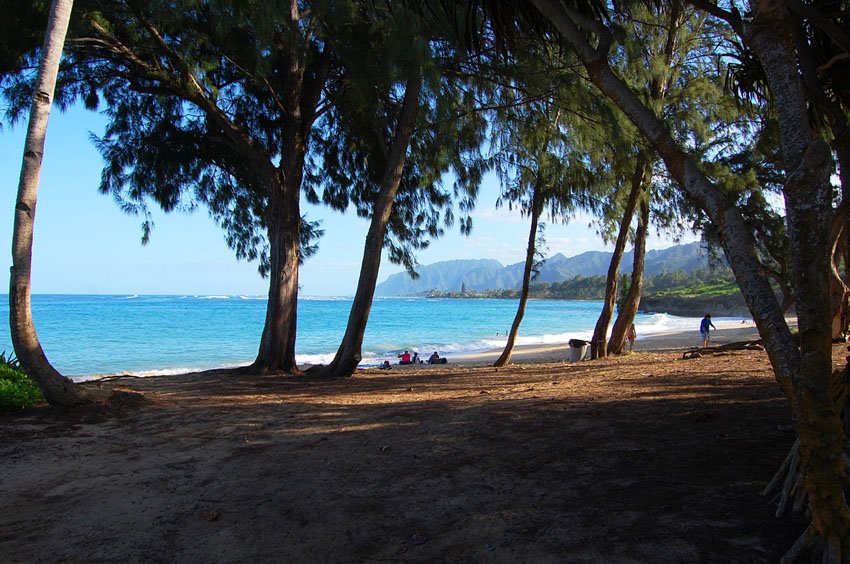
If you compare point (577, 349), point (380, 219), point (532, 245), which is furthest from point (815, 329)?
point (577, 349)

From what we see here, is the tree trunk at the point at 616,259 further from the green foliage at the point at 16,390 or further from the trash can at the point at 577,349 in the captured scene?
the green foliage at the point at 16,390

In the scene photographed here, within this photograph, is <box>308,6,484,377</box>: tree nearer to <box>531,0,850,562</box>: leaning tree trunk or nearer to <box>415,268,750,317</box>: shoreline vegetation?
<box>531,0,850,562</box>: leaning tree trunk

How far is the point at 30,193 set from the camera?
5.05 m

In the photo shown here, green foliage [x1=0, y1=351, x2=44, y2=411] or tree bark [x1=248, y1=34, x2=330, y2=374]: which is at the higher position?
tree bark [x1=248, y1=34, x2=330, y2=374]

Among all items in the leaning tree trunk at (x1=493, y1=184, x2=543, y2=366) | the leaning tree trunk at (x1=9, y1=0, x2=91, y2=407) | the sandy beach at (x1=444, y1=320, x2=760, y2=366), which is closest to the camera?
the leaning tree trunk at (x1=9, y1=0, x2=91, y2=407)

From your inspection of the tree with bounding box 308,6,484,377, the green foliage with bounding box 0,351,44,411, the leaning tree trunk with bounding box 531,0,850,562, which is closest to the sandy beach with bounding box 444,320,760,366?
the tree with bounding box 308,6,484,377

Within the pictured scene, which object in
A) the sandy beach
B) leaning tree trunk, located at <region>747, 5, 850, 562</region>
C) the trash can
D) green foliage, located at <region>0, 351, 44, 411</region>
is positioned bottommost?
the sandy beach

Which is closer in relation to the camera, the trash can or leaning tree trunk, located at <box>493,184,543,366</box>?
leaning tree trunk, located at <box>493,184,543,366</box>

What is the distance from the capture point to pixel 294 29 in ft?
22.5

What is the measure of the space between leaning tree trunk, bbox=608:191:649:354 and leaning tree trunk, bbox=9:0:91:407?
1003 centimetres

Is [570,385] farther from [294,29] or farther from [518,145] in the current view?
[294,29]

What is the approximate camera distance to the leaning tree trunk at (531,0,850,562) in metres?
1.90

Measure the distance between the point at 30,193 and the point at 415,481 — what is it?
4499 mm

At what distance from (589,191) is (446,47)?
432 cm
